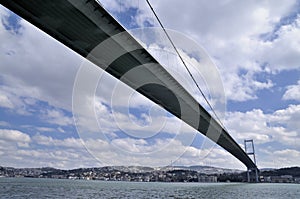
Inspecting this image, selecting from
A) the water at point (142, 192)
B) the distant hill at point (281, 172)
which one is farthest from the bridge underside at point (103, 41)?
the distant hill at point (281, 172)

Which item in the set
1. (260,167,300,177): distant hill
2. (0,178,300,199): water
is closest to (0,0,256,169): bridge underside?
(0,178,300,199): water

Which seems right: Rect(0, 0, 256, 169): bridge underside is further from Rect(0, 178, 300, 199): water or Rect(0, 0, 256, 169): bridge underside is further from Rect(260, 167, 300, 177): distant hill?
Rect(260, 167, 300, 177): distant hill

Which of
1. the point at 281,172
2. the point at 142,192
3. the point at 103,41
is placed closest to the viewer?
the point at 103,41

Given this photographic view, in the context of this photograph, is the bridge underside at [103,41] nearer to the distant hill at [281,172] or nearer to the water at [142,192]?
the water at [142,192]

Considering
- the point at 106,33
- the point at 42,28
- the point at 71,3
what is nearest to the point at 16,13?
the point at 42,28

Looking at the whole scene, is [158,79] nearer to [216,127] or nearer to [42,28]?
[42,28]

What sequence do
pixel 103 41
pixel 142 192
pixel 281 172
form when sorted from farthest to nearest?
pixel 281 172
pixel 142 192
pixel 103 41

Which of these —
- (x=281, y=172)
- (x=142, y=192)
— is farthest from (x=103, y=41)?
(x=281, y=172)

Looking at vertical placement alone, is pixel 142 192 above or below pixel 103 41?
below

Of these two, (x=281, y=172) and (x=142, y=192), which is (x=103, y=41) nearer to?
(x=142, y=192)
